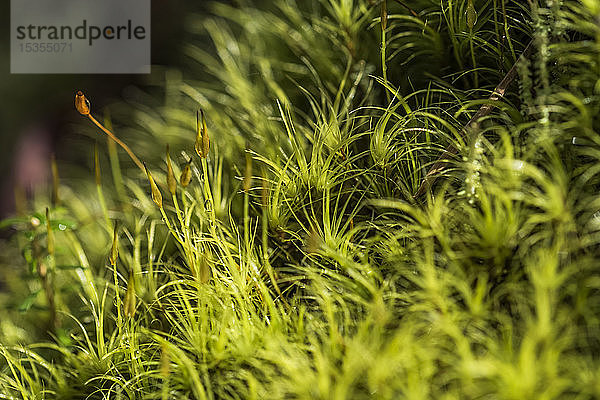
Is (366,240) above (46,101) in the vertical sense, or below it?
below

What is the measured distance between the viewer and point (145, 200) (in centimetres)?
81

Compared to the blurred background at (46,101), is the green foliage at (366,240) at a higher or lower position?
lower

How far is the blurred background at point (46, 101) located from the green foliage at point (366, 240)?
7.9 inches

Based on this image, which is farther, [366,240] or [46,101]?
[46,101]

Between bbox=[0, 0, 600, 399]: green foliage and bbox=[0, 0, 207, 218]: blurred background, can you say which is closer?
bbox=[0, 0, 600, 399]: green foliage

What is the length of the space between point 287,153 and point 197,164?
127 mm

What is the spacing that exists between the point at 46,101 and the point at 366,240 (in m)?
0.79

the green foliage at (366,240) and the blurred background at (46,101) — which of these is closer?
the green foliage at (366,240)

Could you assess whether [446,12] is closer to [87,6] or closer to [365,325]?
[365,325]

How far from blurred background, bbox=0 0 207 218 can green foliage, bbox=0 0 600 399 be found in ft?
0.66

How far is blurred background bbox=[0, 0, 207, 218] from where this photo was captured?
3.33 ft

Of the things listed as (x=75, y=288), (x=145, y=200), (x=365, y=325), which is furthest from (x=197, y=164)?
(x=365, y=325)

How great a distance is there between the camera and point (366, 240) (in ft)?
1.86

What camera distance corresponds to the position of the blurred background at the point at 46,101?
1.01 metres
